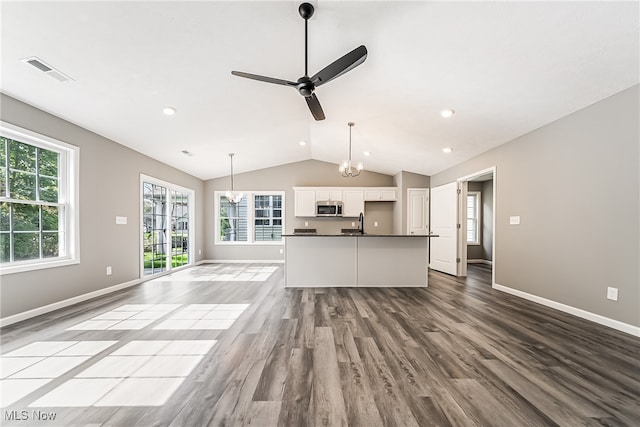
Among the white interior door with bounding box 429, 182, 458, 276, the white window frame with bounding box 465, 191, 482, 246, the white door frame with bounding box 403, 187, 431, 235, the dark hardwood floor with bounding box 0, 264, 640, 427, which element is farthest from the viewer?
the white window frame with bounding box 465, 191, 482, 246

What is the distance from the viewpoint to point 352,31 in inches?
95.6

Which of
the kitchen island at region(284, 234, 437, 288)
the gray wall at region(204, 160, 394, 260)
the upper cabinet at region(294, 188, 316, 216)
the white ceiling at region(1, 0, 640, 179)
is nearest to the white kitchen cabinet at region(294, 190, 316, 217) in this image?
the upper cabinet at region(294, 188, 316, 216)

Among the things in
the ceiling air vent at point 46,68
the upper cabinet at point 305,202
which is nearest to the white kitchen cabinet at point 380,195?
the upper cabinet at point 305,202

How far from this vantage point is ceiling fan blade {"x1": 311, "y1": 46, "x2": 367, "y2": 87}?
1.99 m

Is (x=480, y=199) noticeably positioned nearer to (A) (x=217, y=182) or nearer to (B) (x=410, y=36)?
(B) (x=410, y=36)

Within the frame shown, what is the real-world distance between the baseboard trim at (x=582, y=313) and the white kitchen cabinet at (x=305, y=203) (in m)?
4.74

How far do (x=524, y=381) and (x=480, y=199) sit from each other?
677cm

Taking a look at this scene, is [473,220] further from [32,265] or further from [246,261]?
[32,265]

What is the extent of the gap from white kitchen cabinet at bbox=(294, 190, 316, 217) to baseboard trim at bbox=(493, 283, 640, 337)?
4.74m

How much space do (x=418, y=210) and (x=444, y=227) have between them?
106 centimetres

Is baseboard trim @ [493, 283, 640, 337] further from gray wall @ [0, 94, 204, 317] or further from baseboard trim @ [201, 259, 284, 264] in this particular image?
gray wall @ [0, 94, 204, 317]

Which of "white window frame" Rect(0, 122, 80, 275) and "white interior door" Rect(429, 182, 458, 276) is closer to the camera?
"white window frame" Rect(0, 122, 80, 275)

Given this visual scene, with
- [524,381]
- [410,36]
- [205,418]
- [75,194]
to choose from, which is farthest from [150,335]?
[410,36]

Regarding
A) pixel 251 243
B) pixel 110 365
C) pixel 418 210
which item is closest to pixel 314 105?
pixel 110 365
